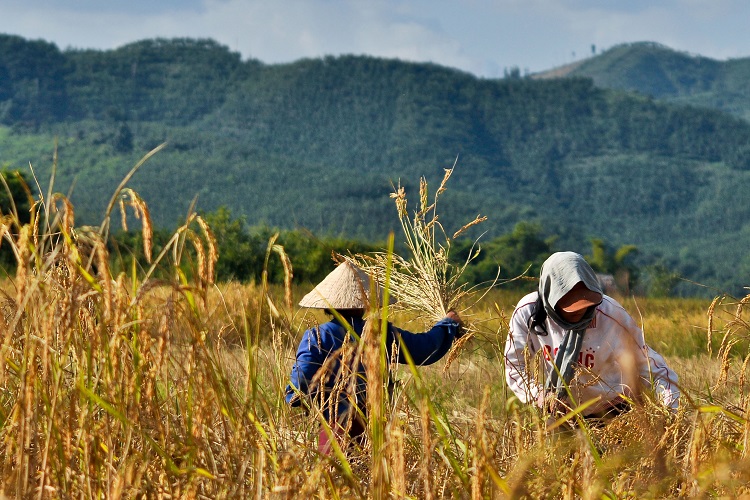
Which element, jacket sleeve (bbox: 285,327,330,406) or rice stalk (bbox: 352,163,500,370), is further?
rice stalk (bbox: 352,163,500,370)

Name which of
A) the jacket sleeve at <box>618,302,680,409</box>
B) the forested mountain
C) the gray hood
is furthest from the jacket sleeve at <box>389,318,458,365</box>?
the forested mountain

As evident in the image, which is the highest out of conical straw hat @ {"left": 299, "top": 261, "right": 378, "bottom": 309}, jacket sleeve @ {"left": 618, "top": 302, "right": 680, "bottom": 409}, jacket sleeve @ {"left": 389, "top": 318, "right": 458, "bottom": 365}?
conical straw hat @ {"left": 299, "top": 261, "right": 378, "bottom": 309}

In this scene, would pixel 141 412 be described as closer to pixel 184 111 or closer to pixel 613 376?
pixel 613 376

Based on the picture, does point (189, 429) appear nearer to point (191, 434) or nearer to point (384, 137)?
point (191, 434)

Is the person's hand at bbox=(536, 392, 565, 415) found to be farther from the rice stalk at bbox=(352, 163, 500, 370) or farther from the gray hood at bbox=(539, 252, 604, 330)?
the rice stalk at bbox=(352, 163, 500, 370)

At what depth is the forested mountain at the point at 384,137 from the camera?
417 feet

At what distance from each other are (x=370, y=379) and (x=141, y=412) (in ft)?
2.51

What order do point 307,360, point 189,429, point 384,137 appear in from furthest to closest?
point 384,137, point 307,360, point 189,429

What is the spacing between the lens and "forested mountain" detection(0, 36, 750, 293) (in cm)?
12725

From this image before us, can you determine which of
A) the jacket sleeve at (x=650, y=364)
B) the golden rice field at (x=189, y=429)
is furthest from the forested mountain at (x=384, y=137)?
the golden rice field at (x=189, y=429)

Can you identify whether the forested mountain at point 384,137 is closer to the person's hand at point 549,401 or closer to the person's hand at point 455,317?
the person's hand at point 455,317

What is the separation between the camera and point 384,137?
17700 cm

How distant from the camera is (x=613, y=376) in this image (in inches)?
156

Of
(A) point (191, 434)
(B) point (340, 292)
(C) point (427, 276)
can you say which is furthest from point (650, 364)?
(A) point (191, 434)
